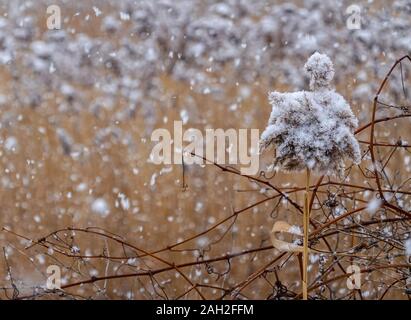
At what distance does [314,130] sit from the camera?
2.54 feet

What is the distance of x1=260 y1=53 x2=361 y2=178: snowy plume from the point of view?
771 mm

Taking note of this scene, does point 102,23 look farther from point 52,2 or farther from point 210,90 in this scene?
point 210,90

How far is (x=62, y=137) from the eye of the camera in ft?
8.01
